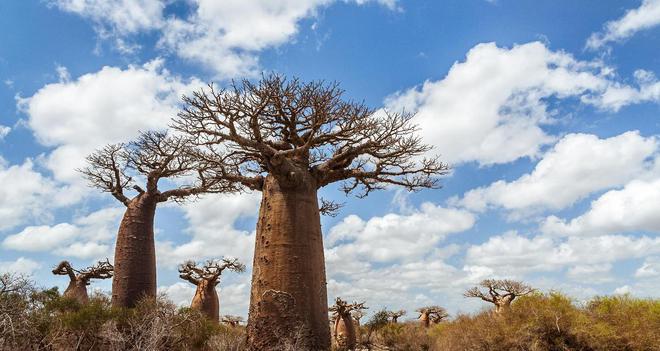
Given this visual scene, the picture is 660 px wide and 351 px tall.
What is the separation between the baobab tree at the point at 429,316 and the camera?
2120 cm

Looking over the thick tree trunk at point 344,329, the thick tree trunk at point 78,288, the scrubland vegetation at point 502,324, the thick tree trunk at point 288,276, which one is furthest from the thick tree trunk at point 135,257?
the thick tree trunk at point 344,329

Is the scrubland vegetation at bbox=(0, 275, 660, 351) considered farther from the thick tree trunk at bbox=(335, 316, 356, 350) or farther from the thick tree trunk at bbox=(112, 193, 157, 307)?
the thick tree trunk at bbox=(335, 316, 356, 350)

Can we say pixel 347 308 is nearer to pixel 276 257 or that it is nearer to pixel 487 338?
pixel 487 338

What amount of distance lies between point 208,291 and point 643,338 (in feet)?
32.4

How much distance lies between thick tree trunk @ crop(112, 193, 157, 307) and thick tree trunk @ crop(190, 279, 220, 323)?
122 inches

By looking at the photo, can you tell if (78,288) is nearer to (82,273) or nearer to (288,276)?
(82,273)

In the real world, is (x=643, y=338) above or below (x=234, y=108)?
below

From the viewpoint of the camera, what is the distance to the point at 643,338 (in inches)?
273

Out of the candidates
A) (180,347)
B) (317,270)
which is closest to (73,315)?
(180,347)

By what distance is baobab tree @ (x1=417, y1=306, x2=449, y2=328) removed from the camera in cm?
2120

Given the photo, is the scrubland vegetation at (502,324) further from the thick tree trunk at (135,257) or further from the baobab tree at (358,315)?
the baobab tree at (358,315)

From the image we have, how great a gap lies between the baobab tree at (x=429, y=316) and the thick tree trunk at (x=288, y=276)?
588 inches

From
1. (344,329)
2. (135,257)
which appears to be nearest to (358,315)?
(344,329)

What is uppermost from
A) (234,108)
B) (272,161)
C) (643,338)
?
(234,108)
